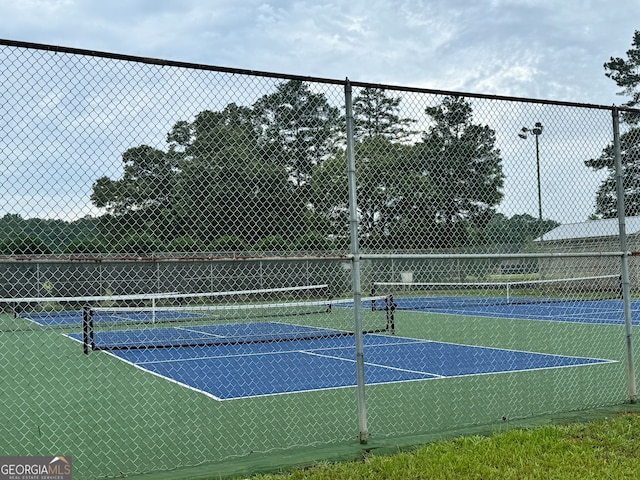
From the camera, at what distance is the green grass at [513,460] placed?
5.02 metres

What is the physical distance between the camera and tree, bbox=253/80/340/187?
620cm

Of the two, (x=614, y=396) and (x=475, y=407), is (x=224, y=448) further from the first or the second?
Result: (x=614, y=396)

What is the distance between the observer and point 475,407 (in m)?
7.92

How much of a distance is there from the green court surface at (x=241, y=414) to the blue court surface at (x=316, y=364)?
38 cm

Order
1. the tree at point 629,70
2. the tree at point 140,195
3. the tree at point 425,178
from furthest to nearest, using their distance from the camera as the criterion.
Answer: the tree at point 629,70 < the tree at point 425,178 < the tree at point 140,195

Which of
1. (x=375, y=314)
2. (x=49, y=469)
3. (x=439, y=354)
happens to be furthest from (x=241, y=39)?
(x=375, y=314)

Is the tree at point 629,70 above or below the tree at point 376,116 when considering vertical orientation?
above

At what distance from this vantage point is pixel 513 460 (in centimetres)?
531

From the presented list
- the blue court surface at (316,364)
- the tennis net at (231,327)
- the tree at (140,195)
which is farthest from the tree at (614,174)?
the tennis net at (231,327)

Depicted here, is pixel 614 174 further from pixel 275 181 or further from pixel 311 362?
pixel 275 181

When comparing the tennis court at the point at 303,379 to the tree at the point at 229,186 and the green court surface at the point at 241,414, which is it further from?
the tree at the point at 229,186

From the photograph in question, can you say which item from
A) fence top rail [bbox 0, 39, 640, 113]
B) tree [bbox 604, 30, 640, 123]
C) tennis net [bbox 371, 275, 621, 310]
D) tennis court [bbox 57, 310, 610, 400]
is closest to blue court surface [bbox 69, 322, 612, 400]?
tennis court [bbox 57, 310, 610, 400]

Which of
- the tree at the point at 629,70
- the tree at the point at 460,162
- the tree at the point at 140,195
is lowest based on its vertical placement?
the tree at the point at 140,195

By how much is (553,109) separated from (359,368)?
3629 millimetres
